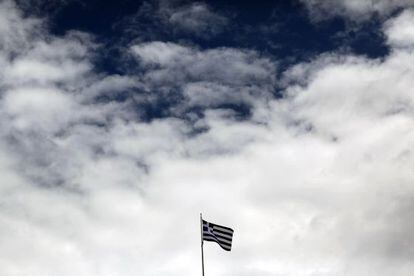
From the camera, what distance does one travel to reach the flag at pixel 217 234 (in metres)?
33.9

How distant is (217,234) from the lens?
34188 mm

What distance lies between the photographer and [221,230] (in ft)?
112

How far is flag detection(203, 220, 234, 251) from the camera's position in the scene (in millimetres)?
33906
